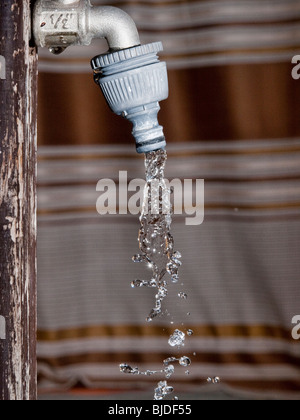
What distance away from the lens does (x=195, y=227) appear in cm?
141

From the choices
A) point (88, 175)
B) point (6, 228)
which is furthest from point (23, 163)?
point (88, 175)

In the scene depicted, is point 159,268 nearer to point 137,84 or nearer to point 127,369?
point 127,369

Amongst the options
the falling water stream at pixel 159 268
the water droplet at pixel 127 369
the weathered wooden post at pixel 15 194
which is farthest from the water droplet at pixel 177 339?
the weathered wooden post at pixel 15 194

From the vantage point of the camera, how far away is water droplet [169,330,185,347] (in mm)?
1411

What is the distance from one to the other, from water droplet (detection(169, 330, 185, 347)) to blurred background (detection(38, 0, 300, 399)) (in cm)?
2

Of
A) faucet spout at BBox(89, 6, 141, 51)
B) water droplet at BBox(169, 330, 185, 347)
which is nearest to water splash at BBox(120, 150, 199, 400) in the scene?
water droplet at BBox(169, 330, 185, 347)

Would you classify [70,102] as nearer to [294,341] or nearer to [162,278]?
[162,278]

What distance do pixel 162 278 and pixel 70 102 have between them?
479 mm

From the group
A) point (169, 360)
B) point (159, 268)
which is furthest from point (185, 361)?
point (159, 268)

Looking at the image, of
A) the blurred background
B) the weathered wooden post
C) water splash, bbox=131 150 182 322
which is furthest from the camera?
the blurred background

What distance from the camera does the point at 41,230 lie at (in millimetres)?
1421

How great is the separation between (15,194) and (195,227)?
90cm

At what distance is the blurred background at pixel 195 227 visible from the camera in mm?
1387

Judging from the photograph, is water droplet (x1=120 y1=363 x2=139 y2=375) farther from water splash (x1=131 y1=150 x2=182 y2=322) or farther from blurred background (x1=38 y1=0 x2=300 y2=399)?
water splash (x1=131 y1=150 x2=182 y2=322)
